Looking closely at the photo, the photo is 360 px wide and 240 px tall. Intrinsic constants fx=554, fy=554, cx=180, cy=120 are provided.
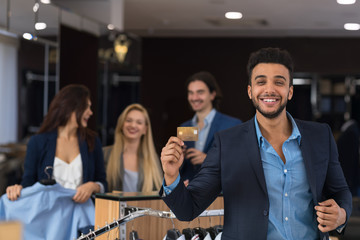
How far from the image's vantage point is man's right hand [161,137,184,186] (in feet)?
6.45

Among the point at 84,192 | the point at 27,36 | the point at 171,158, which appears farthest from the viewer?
the point at 27,36

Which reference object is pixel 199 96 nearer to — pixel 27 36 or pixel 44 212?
pixel 44 212

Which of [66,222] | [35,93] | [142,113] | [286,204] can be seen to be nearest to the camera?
[286,204]

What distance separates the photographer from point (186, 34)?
37.8 ft

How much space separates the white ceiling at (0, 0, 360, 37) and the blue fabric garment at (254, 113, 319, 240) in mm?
3983

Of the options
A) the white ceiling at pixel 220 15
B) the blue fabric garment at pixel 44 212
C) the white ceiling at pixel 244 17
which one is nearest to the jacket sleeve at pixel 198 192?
the blue fabric garment at pixel 44 212

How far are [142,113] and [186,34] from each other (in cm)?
716

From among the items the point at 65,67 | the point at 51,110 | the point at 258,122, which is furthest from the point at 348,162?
the point at 258,122

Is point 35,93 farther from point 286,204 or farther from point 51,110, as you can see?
point 286,204

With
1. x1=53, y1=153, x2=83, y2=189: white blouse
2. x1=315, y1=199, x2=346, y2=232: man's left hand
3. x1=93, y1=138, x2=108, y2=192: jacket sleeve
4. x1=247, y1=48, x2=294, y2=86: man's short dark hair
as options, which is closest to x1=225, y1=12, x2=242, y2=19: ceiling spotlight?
x1=93, y1=138, x2=108, y2=192: jacket sleeve

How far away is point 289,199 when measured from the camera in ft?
6.88

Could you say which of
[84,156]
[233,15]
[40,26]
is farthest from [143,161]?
[233,15]

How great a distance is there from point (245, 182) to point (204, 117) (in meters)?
2.70

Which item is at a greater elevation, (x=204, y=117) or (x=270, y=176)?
(x=204, y=117)
